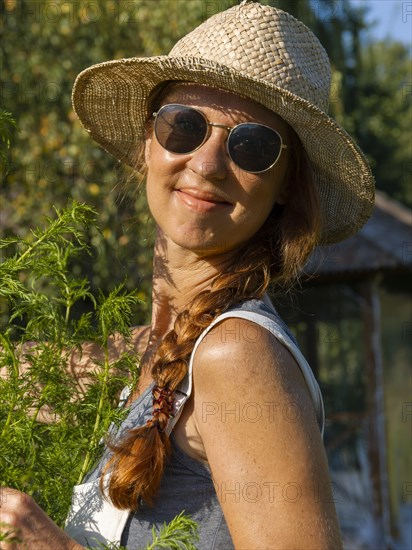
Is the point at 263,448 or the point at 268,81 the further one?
the point at 268,81

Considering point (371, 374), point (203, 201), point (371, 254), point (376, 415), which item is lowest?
point (376, 415)

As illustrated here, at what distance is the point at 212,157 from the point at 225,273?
0.86 feet

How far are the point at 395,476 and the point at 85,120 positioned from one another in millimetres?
8479

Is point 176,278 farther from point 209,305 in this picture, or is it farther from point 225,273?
point 209,305

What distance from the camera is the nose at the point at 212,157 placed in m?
2.01

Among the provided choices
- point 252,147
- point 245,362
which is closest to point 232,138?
point 252,147

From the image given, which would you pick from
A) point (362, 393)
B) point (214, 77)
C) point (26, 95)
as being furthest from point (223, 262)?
point (362, 393)

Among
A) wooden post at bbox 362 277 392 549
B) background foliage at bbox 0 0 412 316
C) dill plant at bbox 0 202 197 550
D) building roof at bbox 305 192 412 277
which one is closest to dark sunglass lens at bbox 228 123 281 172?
dill plant at bbox 0 202 197 550

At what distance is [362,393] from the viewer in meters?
11.8

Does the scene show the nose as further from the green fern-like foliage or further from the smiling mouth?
the green fern-like foliage

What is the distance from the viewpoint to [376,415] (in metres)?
9.98

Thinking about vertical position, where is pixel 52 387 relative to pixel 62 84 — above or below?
above

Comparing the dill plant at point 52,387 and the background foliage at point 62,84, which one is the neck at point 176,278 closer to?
the dill plant at point 52,387

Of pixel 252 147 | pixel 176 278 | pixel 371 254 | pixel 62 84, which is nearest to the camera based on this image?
pixel 252 147
